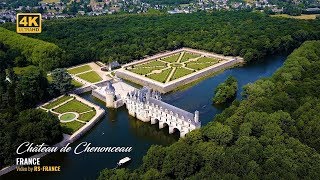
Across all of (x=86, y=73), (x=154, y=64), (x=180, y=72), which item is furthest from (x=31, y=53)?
(x=180, y=72)

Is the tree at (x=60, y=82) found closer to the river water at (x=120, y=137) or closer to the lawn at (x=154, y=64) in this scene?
the river water at (x=120, y=137)

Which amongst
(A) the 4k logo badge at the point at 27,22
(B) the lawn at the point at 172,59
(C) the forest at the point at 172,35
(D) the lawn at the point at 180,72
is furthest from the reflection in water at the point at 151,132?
(A) the 4k logo badge at the point at 27,22

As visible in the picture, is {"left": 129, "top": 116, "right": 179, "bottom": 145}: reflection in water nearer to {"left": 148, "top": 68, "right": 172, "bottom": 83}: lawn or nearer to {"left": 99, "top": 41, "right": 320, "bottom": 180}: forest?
{"left": 99, "top": 41, "right": 320, "bottom": 180}: forest

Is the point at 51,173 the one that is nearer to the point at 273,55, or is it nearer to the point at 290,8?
the point at 273,55

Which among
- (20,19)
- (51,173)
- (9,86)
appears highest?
(20,19)

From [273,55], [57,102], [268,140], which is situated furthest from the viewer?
[273,55]

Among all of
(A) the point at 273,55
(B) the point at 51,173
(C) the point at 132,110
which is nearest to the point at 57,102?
(C) the point at 132,110
